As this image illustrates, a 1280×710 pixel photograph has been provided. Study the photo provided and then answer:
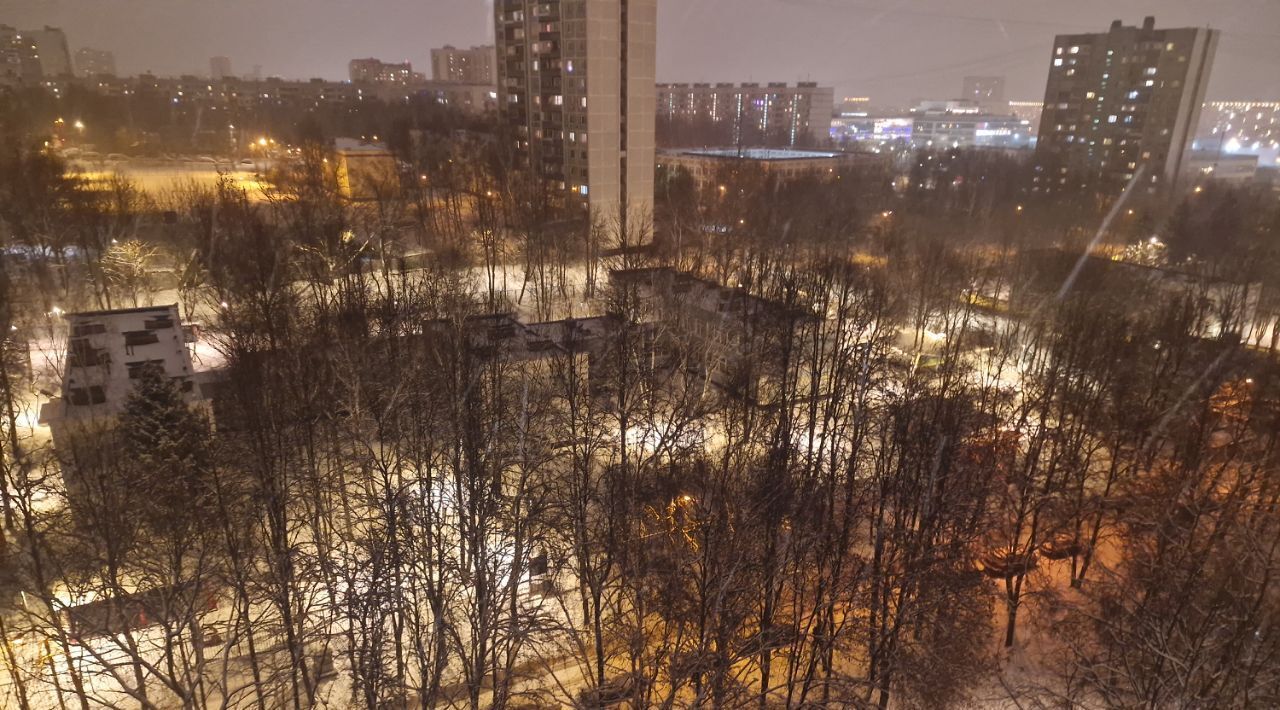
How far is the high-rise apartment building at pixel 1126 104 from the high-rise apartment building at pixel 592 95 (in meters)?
31.0

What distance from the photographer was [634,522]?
383 inches

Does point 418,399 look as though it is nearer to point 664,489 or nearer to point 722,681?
point 664,489

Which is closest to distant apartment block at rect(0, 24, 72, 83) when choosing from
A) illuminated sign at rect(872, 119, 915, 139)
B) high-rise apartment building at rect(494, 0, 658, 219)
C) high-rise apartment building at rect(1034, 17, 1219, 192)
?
high-rise apartment building at rect(494, 0, 658, 219)

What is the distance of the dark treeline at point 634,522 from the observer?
7383 mm

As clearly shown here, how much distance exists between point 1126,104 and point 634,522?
49.9m

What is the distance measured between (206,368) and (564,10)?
63.3ft

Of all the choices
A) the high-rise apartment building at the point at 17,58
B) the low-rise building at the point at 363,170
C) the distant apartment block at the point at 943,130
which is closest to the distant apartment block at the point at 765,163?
the low-rise building at the point at 363,170

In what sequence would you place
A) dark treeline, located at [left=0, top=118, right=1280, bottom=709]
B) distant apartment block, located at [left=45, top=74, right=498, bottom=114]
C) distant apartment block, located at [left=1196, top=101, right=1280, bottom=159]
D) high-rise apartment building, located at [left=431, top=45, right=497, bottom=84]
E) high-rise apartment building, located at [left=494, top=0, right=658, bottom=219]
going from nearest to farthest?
dark treeline, located at [left=0, top=118, right=1280, bottom=709] < high-rise apartment building, located at [left=494, top=0, right=658, bottom=219] < distant apartment block, located at [left=45, top=74, right=498, bottom=114] < distant apartment block, located at [left=1196, top=101, right=1280, bottom=159] < high-rise apartment building, located at [left=431, top=45, right=497, bottom=84]

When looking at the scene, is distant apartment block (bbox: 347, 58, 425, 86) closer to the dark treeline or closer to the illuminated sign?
the illuminated sign

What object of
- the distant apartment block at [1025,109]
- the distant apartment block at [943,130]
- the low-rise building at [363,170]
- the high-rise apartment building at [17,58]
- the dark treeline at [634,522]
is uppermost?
A: the distant apartment block at [1025,109]

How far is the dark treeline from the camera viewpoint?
7383 millimetres

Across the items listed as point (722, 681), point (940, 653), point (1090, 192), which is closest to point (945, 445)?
point (940, 653)

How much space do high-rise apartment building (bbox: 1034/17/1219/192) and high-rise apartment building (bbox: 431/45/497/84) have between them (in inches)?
2571

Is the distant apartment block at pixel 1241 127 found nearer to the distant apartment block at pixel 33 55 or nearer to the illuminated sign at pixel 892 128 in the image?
the illuminated sign at pixel 892 128
